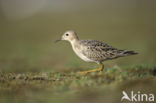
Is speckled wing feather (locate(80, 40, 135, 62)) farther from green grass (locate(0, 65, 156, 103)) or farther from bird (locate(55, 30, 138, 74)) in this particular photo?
green grass (locate(0, 65, 156, 103))

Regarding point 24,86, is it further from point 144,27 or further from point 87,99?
point 144,27

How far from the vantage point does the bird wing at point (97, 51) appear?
37.8 ft

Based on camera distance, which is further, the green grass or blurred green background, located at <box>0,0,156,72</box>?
blurred green background, located at <box>0,0,156,72</box>

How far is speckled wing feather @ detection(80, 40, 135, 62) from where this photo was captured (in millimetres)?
11523

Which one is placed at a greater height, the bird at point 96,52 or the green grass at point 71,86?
the bird at point 96,52

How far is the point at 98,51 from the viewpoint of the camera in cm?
1157

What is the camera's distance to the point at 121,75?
35.1 ft

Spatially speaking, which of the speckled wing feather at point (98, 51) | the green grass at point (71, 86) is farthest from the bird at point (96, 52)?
the green grass at point (71, 86)

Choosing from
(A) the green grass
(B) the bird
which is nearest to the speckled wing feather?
(B) the bird

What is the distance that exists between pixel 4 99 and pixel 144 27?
29.8 metres

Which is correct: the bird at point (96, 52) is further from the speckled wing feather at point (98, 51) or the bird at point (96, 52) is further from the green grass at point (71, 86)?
the green grass at point (71, 86)

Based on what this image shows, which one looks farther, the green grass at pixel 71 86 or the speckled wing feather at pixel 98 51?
the speckled wing feather at pixel 98 51

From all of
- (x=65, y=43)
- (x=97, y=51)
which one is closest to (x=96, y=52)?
(x=97, y=51)

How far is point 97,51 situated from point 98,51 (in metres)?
0.05
